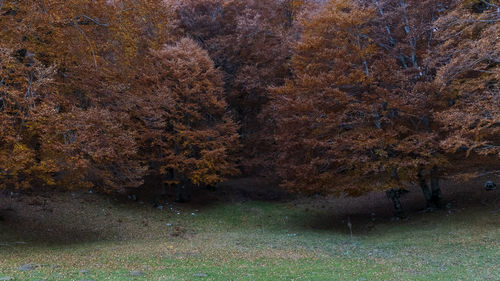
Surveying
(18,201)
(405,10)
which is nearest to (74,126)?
(18,201)

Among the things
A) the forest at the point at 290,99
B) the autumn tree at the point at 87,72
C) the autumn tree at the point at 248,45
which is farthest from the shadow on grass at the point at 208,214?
the autumn tree at the point at 248,45

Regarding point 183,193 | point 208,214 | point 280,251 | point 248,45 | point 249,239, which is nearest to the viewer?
point 280,251

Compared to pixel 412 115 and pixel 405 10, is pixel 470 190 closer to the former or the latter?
pixel 412 115

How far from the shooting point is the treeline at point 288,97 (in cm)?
1352

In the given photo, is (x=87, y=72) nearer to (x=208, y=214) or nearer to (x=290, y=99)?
(x=290, y=99)

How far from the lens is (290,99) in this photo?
19.5 metres

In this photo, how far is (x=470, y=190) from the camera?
21.3 m

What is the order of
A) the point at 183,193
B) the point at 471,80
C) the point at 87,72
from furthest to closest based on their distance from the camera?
1. the point at 183,193
2. the point at 87,72
3. the point at 471,80

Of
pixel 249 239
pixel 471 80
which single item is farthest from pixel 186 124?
pixel 471 80

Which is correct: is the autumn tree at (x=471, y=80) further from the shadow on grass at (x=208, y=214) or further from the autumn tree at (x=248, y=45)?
the autumn tree at (x=248, y=45)

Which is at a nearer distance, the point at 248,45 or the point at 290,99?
the point at 290,99

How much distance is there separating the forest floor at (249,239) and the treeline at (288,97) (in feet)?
7.21

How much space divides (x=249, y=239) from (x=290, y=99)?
7.42m

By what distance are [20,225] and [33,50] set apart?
829 cm
